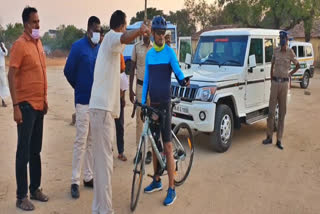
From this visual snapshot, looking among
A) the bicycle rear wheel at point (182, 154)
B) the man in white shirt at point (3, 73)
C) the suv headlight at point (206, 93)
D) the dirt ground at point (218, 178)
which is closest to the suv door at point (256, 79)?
the dirt ground at point (218, 178)

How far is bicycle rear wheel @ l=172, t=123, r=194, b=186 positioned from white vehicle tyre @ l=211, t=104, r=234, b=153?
3.06ft

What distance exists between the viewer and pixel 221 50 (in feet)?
23.7

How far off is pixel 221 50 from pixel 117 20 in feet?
13.8

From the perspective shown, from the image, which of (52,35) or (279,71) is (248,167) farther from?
(52,35)

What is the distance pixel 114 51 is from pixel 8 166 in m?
3.21

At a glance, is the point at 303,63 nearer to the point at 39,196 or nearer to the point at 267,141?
the point at 267,141

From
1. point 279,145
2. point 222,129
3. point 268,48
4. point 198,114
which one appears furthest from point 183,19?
point 198,114

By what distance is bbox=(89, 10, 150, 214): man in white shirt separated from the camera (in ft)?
11.2

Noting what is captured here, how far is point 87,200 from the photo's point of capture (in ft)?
14.1

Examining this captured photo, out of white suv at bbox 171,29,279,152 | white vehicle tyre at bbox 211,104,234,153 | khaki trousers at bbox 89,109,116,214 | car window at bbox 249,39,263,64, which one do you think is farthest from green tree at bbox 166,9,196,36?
khaki trousers at bbox 89,109,116,214

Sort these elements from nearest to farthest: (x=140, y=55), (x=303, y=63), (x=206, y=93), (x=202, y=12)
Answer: (x=140, y=55) < (x=206, y=93) < (x=303, y=63) < (x=202, y=12)

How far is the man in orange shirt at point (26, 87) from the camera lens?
12.4 ft

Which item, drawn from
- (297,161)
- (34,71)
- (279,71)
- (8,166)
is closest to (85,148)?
(34,71)

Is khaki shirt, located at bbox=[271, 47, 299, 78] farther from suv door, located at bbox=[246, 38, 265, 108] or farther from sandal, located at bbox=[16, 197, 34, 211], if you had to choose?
sandal, located at bbox=[16, 197, 34, 211]
